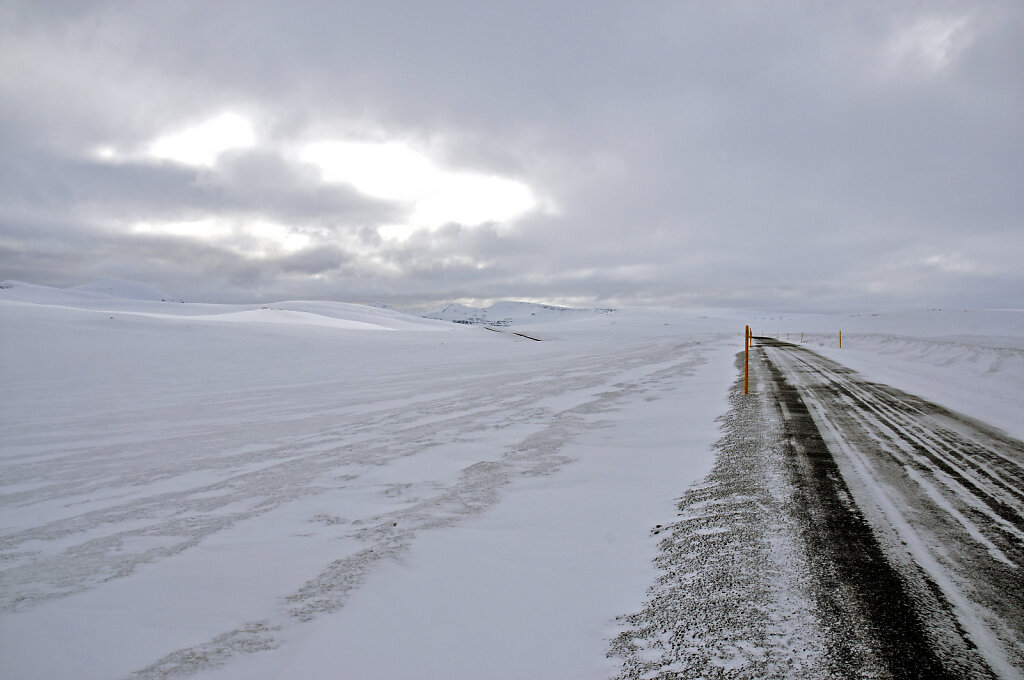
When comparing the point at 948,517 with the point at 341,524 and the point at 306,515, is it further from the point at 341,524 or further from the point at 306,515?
the point at 306,515

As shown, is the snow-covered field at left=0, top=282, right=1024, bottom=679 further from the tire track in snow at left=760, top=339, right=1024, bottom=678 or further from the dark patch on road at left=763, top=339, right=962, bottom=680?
the tire track in snow at left=760, top=339, right=1024, bottom=678

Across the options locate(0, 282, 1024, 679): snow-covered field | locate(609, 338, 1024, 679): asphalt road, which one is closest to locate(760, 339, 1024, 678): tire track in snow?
locate(609, 338, 1024, 679): asphalt road

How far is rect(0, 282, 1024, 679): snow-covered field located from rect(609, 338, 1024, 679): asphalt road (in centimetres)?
31

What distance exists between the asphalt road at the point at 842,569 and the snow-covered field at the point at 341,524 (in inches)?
12.1

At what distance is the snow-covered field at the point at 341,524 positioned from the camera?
261 cm

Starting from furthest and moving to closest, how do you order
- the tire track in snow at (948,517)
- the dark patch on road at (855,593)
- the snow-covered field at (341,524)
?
the snow-covered field at (341,524)
the tire track in snow at (948,517)
the dark patch on road at (855,593)

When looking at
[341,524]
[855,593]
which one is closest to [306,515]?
[341,524]

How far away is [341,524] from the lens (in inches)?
163

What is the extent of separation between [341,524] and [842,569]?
3.65m

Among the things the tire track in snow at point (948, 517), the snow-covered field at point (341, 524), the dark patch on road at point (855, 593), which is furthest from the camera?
the snow-covered field at point (341, 524)

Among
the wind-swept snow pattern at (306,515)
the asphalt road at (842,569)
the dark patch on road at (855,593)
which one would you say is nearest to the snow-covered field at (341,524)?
the wind-swept snow pattern at (306,515)

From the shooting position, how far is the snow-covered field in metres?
2.61

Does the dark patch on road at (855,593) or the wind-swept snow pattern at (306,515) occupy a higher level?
the dark patch on road at (855,593)

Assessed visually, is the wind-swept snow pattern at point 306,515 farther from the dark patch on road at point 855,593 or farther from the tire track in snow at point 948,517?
the tire track in snow at point 948,517
